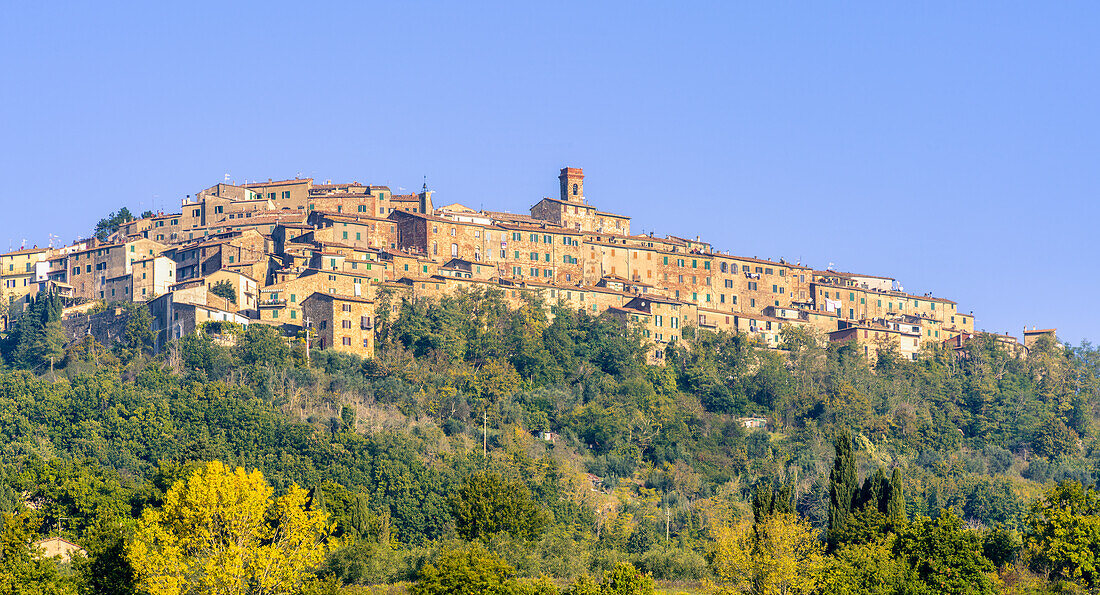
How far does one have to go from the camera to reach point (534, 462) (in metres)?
85.6

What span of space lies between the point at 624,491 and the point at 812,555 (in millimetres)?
26203

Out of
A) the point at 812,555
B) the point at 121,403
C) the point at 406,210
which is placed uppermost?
the point at 406,210

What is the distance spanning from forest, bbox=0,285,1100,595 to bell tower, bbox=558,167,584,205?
15.6 metres

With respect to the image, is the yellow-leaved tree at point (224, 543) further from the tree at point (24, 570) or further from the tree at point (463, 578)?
the tree at point (463, 578)

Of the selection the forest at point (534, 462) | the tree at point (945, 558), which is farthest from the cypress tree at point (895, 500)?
the tree at point (945, 558)

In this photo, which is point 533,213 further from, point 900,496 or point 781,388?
point 900,496

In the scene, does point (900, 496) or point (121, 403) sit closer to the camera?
point (900, 496)

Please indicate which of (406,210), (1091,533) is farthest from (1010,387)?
(1091,533)

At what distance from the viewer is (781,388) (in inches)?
3957

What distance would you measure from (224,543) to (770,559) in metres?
18.9

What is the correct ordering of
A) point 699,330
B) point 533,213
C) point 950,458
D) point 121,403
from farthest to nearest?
point 533,213 < point 699,330 < point 950,458 < point 121,403

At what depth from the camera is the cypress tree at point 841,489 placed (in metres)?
68.1

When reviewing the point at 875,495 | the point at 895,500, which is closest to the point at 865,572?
the point at 895,500

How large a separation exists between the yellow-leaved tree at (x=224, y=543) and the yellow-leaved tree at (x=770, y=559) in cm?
1466
